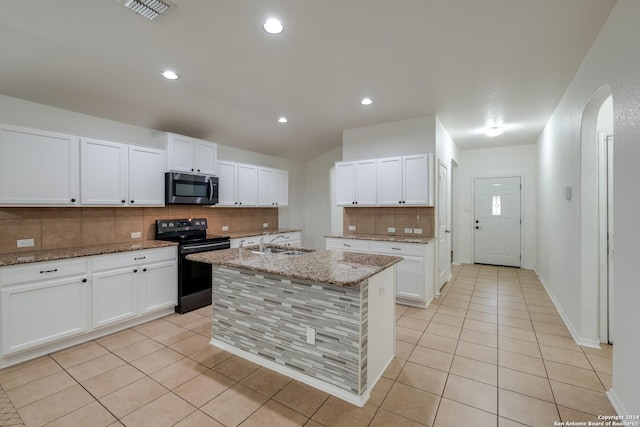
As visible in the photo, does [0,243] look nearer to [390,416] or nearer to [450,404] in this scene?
[390,416]

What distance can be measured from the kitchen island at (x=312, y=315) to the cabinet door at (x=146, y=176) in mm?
1562

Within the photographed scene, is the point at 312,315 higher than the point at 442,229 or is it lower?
lower

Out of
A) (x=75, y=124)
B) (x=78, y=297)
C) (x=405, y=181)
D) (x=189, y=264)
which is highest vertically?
(x=75, y=124)

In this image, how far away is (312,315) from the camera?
7.13 ft

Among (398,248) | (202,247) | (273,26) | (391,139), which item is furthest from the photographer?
(391,139)

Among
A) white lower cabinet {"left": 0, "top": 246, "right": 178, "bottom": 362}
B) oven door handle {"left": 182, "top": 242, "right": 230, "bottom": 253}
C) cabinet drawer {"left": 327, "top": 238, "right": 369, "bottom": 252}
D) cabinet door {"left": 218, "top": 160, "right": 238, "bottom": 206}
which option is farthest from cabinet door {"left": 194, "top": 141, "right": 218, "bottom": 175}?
cabinet drawer {"left": 327, "top": 238, "right": 369, "bottom": 252}

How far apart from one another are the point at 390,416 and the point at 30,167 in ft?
12.4

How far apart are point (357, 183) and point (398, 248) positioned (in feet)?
4.10

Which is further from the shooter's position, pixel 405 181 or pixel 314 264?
pixel 405 181

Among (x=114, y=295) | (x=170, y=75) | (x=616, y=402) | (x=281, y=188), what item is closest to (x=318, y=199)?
(x=281, y=188)

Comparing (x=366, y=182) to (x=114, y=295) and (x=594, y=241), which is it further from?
(x=114, y=295)

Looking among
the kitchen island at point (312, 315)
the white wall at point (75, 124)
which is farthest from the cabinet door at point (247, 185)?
the kitchen island at point (312, 315)

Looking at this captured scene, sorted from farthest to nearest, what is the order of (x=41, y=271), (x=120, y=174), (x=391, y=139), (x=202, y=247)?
(x=391, y=139) → (x=202, y=247) → (x=120, y=174) → (x=41, y=271)

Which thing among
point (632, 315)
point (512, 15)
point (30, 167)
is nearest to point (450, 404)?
point (632, 315)
